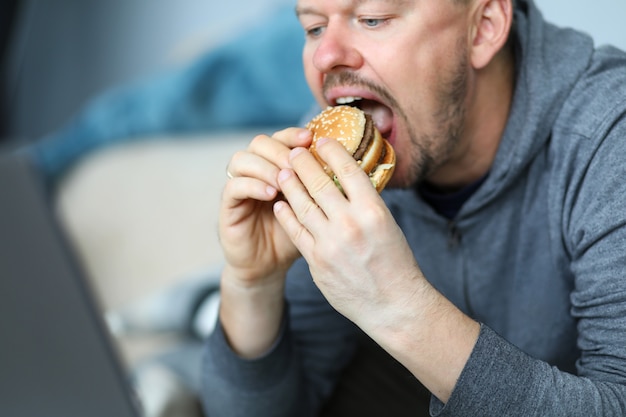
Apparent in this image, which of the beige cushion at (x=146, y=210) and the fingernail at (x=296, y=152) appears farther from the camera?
the beige cushion at (x=146, y=210)

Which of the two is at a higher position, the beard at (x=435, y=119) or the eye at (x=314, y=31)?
the eye at (x=314, y=31)

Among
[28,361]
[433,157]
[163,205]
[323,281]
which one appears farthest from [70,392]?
[163,205]

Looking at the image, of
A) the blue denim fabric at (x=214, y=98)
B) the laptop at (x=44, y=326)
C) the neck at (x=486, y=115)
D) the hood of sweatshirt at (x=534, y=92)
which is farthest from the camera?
the blue denim fabric at (x=214, y=98)

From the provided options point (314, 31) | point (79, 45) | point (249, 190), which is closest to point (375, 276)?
point (249, 190)

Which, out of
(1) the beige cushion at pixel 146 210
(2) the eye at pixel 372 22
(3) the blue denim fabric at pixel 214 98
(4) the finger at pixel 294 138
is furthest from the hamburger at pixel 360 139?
(3) the blue denim fabric at pixel 214 98

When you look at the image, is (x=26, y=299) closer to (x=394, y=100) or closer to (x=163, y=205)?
(x=394, y=100)

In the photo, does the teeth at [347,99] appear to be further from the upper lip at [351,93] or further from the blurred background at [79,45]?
the blurred background at [79,45]

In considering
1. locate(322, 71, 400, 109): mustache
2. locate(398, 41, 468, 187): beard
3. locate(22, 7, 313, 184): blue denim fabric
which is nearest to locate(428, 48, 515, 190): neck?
locate(398, 41, 468, 187): beard

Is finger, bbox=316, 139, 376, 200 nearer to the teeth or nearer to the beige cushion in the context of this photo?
the teeth
